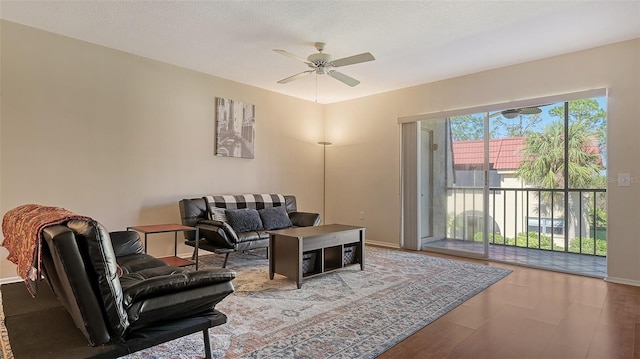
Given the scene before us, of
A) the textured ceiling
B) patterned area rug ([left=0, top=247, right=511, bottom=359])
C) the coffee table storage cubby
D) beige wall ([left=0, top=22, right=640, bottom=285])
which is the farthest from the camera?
beige wall ([left=0, top=22, right=640, bottom=285])

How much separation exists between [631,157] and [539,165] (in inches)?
79.9

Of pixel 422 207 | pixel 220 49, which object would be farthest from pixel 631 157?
pixel 220 49

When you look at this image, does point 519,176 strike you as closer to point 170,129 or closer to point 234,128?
point 234,128

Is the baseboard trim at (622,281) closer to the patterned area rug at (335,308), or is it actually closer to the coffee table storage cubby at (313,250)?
the patterned area rug at (335,308)

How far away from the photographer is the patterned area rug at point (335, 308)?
2.19m

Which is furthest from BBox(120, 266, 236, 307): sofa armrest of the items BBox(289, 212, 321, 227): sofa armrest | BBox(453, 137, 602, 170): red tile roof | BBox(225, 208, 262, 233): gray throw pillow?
BBox(453, 137, 602, 170): red tile roof

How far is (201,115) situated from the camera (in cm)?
494

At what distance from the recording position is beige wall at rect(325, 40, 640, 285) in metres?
3.72

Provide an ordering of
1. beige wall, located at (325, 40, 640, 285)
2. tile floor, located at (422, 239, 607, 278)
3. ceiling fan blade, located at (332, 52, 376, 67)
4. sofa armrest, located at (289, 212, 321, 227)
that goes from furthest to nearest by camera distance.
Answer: sofa armrest, located at (289, 212, 321, 227) < tile floor, located at (422, 239, 607, 278) < beige wall, located at (325, 40, 640, 285) < ceiling fan blade, located at (332, 52, 376, 67)

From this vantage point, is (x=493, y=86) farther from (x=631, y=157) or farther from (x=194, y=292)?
(x=194, y=292)

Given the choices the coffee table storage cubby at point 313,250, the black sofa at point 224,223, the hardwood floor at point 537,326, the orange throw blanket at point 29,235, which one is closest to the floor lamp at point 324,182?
the black sofa at point 224,223

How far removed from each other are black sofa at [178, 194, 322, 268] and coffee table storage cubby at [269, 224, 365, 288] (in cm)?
57

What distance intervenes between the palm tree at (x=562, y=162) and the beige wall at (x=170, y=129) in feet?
5.14

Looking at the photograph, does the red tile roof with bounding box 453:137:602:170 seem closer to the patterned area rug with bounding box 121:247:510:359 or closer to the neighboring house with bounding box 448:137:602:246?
the neighboring house with bounding box 448:137:602:246
